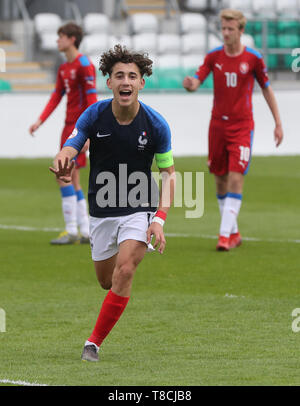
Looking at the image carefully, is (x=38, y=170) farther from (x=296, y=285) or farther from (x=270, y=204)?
(x=296, y=285)

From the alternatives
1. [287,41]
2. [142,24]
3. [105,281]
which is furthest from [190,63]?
[105,281]

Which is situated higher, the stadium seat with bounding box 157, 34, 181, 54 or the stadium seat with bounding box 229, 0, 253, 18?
the stadium seat with bounding box 229, 0, 253, 18

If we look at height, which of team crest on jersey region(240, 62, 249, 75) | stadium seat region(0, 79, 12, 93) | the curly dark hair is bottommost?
stadium seat region(0, 79, 12, 93)

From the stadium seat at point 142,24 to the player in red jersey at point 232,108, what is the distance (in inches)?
579

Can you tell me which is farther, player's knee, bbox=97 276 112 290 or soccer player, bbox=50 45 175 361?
player's knee, bbox=97 276 112 290

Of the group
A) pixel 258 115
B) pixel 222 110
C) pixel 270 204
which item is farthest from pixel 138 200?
→ pixel 258 115

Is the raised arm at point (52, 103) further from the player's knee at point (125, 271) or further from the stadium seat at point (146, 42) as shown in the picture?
the stadium seat at point (146, 42)

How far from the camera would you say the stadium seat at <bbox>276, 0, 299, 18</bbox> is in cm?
2606

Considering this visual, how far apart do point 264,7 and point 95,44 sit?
5125 millimetres

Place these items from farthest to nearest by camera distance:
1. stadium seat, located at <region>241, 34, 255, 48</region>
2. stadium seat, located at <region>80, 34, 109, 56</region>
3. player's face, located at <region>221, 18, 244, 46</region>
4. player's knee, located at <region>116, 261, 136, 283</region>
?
stadium seat, located at <region>80, 34, 109, 56</region>, stadium seat, located at <region>241, 34, 255, 48</region>, player's face, located at <region>221, 18, 244, 46</region>, player's knee, located at <region>116, 261, 136, 283</region>

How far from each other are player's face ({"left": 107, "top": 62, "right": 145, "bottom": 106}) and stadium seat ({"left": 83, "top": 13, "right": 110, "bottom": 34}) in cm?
1931

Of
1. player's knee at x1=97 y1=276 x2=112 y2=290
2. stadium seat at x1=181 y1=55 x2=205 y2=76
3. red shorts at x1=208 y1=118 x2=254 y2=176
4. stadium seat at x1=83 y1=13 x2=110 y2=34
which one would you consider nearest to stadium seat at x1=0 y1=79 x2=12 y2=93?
stadium seat at x1=181 y1=55 x2=205 y2=76

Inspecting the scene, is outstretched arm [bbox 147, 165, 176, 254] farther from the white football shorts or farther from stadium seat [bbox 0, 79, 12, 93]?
stadium seat [bbox 0, 79, 12, 93]

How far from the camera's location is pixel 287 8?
26656 mm
